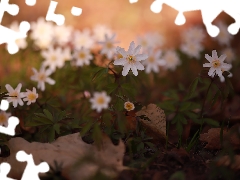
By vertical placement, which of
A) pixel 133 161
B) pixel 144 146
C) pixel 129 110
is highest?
pixel 129 110

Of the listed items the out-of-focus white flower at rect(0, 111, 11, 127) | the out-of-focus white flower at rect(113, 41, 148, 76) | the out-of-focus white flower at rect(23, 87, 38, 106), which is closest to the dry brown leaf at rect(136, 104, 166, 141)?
the out-of-focus white flower at rect(113, 41, 148, 76)

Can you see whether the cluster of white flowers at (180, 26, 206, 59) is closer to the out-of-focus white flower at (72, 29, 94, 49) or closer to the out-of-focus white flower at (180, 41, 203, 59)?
the out-of-focus white flower at (180, 41, 203, 59)

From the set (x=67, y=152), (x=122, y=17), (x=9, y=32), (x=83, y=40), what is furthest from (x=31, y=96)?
(x=122, y=17)

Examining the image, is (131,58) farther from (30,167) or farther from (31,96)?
(30,167)

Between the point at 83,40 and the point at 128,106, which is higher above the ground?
the point at 83,40

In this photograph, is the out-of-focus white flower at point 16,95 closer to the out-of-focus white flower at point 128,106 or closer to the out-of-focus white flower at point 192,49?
the out-of-focus white flower at point 128,106

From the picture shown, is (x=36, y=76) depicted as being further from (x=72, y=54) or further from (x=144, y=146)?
(x=144, y=146)

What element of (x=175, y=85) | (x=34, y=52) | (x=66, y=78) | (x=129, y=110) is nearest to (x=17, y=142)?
(x=129, y=110)
